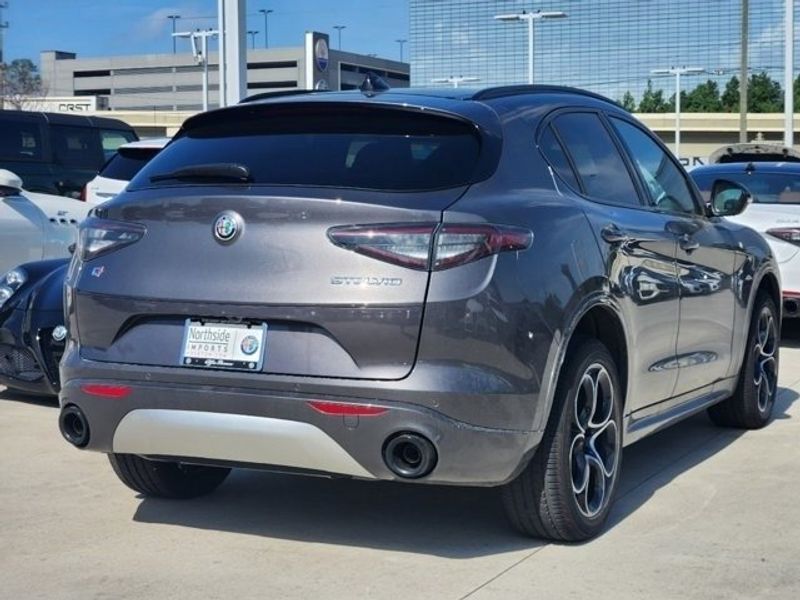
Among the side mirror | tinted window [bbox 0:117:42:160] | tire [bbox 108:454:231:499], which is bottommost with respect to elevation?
tire [bbox 108:454:231:499]

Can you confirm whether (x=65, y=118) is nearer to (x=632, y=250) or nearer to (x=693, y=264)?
(x=693, y=264)

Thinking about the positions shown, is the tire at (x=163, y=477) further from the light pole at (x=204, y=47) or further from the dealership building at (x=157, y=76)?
the dealership building at (x=157, y=76)

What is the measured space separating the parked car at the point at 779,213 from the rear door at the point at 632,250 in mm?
4119

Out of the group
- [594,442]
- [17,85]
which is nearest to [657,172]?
[594,442]

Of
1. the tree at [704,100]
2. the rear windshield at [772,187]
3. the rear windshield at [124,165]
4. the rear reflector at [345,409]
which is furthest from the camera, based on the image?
the tree at [704,100]

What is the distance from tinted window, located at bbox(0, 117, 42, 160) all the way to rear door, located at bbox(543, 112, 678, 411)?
11844 millimetres

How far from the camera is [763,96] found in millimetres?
83812

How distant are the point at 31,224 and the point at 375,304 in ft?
20.6

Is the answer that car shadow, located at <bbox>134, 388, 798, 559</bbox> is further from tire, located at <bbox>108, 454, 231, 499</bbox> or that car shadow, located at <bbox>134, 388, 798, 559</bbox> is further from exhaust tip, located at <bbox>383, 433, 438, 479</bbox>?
exhaust tip, located at <bbox>383, 433, 438, 479</bbox>

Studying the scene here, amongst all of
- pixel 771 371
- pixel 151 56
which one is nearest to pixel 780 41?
pixel 151 56

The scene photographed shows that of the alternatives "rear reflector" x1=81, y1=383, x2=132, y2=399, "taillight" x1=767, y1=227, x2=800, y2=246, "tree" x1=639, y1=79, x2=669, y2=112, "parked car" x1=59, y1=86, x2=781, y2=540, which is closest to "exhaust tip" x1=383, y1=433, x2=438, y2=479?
"parked car" x1=59, y1=86, x2=781, y2=540

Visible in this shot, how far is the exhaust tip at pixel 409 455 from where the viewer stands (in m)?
4.05

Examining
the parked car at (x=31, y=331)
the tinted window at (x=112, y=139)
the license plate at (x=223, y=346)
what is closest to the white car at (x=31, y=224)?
the parked car at (x=31, y=331)

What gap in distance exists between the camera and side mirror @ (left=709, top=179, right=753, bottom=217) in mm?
6512
